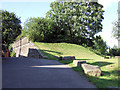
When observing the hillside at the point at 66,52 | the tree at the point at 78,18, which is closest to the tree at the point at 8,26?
the hillside at the point at 66,52

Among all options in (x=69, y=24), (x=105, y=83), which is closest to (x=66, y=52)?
(x=69, y=24)

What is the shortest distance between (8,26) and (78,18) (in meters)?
16.9

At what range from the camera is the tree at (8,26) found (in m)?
10.1

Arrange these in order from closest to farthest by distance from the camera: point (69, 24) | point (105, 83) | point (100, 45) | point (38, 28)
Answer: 1. point (105, 83)
2. point (38, 28)
3. point (69, 24)
4. point (100, 45)

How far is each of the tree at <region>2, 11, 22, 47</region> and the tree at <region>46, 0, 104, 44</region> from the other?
1494 cm

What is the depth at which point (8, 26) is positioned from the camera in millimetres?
10461

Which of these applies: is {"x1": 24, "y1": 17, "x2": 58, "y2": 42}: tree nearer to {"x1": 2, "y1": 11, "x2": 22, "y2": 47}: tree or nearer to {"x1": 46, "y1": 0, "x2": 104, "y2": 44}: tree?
{"x1": 46, "y1": 0, "x2": 104, "y2": 44}: tree

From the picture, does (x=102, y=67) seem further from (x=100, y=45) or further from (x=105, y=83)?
(x=100, y=45)

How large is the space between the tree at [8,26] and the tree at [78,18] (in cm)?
1494

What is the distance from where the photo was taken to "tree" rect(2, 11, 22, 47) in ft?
33.2

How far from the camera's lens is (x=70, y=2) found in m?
26.2

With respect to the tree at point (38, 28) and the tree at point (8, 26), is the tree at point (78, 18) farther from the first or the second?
the tree at point (8, 26)

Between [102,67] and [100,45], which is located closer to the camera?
[102,67]

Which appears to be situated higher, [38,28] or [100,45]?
[38,28]
